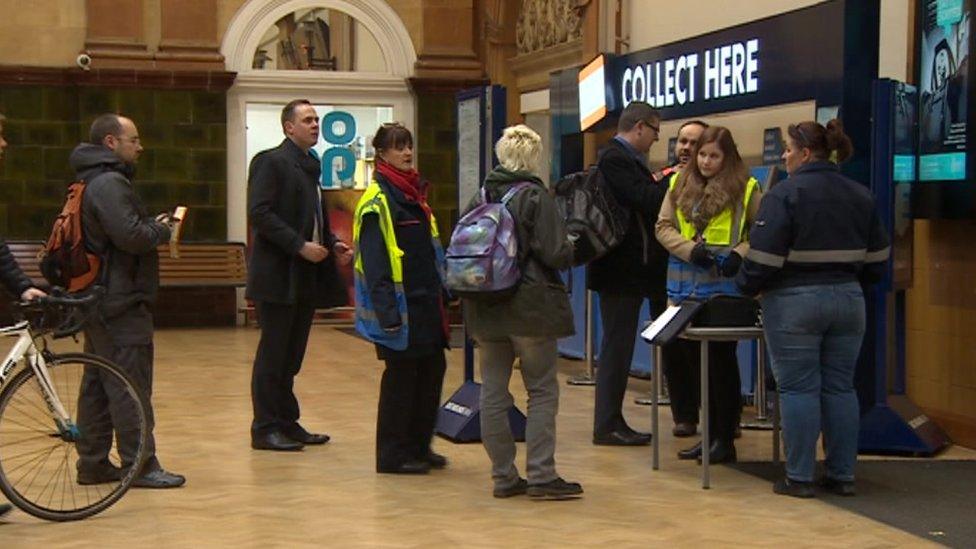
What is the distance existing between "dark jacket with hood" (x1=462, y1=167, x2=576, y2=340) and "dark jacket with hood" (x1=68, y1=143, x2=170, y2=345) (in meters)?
1.33

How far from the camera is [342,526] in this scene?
645cm

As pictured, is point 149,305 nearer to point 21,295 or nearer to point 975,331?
point 21,295

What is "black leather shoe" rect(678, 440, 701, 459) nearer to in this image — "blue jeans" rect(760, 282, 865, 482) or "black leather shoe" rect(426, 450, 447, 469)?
"blue jeans" rect(760, 282, 865, 482)

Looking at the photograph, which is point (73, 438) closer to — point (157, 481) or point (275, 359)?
point (157, 481)

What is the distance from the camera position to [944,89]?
8.37 meters

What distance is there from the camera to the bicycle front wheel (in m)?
6.49

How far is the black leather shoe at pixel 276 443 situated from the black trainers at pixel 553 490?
1.70 meters

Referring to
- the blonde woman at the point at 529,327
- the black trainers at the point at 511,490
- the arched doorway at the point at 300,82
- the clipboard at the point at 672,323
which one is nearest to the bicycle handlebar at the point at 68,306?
the blonde woman at the point at 529,327

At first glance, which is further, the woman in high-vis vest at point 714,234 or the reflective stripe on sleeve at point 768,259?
the woman in high-vis vest at point 714,234

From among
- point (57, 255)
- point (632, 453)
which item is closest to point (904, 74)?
point (632, 453)

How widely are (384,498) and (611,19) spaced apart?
7.34 m

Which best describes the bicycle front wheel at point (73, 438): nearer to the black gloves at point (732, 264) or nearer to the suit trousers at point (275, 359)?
the suit trousers at point (275, 359)

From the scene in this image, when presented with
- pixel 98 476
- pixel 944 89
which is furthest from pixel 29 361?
pixel 944 89

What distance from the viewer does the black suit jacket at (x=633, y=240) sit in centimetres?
827
